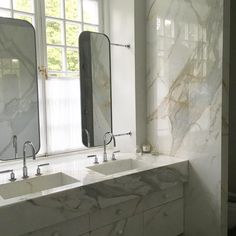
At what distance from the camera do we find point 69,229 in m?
1.67

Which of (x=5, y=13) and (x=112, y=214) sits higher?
(x=5, y=13)

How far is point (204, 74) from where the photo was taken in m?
2.18

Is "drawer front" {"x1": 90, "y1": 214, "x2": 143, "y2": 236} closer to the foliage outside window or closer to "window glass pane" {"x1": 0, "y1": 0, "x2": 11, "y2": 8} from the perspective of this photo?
the foliage outside window

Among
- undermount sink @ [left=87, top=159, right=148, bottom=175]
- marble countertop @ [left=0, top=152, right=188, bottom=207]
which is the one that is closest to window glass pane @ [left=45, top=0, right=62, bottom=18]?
marble countertop @ [left=0, top=152, right=188, bottom=207]

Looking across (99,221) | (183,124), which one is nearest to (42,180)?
(99,221)

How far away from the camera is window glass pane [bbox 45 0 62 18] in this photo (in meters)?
2.38

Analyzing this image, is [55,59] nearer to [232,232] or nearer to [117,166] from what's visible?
[117,166]

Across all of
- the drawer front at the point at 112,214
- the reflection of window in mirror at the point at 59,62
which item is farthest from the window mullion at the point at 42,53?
the drawer front at the point at 112,214

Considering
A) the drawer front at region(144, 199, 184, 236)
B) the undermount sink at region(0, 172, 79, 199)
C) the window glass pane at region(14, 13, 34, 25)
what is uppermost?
the window glass pane at region(14, 13, 34, 25)

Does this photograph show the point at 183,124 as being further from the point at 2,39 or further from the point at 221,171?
the point at 2,39

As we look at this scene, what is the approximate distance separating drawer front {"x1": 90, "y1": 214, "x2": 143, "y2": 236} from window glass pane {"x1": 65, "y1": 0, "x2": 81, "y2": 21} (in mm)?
1786

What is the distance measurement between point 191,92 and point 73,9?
1299mm

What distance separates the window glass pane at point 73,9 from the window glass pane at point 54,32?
14 centimetres

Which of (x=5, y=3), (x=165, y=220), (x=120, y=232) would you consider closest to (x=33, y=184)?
(x=120, y=232)
